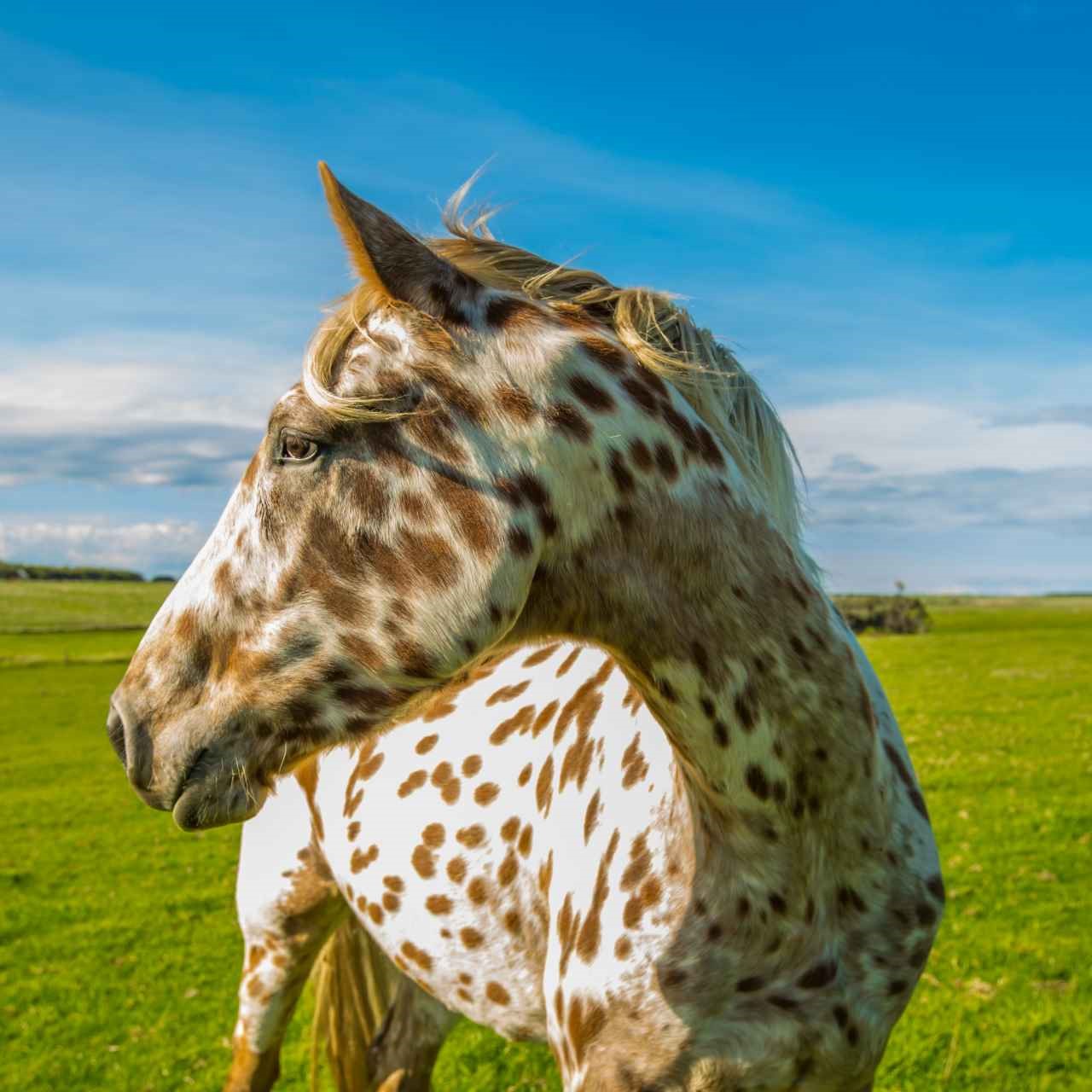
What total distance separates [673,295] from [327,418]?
41.5 inches

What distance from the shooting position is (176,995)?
29.2 ft

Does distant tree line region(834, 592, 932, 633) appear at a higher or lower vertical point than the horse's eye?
lower

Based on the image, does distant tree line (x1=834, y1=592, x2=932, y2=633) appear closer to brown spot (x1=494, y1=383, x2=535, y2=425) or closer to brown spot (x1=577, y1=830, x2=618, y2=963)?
brown spot (x1=577, y1=830, x2=618, y2=963)

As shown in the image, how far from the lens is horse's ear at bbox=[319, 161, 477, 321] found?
7.62 ft

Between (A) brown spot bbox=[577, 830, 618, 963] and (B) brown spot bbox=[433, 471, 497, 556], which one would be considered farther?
(A) brown spot bbox=[577, 830, 618, 963]

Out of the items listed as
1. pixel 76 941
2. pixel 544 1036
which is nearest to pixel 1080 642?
pixel 76 941

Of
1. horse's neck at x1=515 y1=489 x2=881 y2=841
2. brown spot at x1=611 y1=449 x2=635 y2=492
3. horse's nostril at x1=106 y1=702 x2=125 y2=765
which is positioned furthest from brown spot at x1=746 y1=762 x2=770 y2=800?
Result: horse's nostril at x1=106 y1=702 x2=125 y2=765

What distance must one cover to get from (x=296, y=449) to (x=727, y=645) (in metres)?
1.23

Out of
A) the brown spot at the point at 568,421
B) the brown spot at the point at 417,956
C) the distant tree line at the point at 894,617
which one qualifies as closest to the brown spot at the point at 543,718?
the brown spot at the point at 417,956

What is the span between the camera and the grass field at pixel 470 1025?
6496 millimetres

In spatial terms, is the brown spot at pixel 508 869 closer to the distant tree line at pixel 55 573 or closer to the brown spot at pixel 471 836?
the brown spot at pixel 471 836

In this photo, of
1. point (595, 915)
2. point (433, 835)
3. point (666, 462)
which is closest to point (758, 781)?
point (595, 915)

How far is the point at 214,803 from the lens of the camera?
2510 millimetres

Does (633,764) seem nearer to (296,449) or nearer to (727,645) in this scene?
(727,645)
